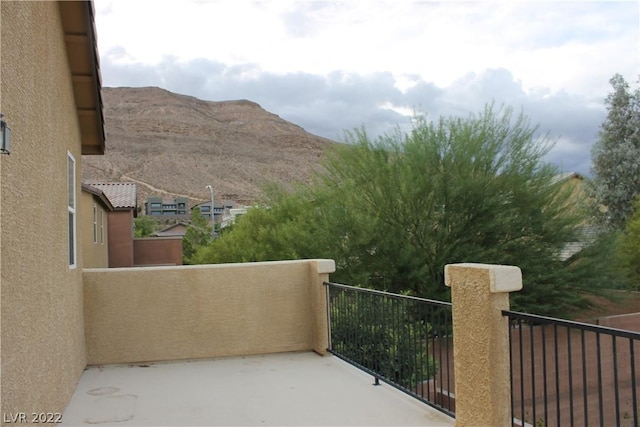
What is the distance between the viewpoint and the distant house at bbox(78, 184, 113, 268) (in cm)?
1633

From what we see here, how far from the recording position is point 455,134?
582 inches

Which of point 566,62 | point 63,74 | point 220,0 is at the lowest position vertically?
point 63,74

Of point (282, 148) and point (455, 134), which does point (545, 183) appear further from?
point (282, 148)

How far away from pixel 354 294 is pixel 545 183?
9874mm

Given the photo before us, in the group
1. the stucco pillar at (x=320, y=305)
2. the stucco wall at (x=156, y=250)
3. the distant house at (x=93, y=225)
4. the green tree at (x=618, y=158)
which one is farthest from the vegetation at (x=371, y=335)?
the stucco wall at (x=156, y=250)

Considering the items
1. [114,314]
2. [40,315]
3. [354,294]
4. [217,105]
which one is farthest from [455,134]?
[217,105]

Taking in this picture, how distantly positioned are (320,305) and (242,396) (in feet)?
6.69

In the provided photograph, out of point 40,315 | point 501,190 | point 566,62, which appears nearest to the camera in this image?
point 40,315

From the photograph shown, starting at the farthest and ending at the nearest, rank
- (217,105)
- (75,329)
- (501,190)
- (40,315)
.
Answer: (217,105) < (501,190) < (75,329) < (40,315)

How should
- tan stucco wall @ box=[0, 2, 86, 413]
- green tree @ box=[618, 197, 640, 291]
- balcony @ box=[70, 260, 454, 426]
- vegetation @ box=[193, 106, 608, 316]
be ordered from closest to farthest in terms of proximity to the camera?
1. tan stucco wall @ box=[0, 2, 86, 413]
2. balcony @ box=[70, 260, 454, 426]
3. vegetation @ box=[193, 106, 608, 316]
4. green tree @ box=[618, 197, 640, 291]

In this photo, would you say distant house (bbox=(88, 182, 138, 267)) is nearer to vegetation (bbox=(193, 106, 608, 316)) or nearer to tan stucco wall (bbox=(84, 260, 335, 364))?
vegetation (bbox=(193, 106, 608, 316))

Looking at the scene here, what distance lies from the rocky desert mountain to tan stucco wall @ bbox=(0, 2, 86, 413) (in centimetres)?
5907

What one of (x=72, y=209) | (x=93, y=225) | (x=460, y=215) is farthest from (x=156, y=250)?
(x=72, y=209)

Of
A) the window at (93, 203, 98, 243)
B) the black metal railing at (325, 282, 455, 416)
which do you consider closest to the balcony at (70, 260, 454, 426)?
the black metal railing at (325, 282, 455, 416)
